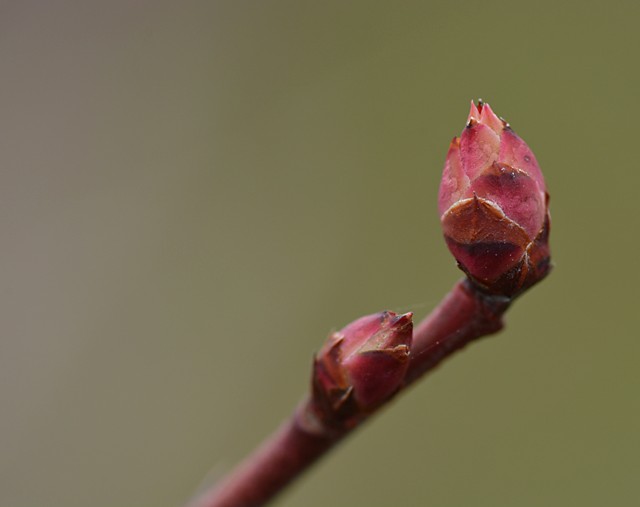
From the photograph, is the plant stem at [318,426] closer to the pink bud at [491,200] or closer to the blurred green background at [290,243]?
the pink bud at [491,200]

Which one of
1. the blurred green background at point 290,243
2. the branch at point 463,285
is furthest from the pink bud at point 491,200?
the blurred green background at point 290,243

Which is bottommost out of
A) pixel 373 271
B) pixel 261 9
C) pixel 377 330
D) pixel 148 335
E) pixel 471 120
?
pixel 377 330

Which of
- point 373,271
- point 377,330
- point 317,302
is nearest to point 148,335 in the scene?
point 317,302

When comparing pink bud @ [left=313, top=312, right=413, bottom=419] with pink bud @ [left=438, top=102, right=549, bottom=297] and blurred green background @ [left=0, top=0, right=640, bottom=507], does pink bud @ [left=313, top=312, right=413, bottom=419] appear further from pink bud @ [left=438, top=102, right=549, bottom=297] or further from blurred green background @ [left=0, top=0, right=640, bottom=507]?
blurred green background @ [left=0, top=0, right=640, bottom=507]

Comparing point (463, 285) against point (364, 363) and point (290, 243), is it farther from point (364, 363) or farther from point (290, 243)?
point (290, 243)

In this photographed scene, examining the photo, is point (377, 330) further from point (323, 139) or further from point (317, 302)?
point (323, 139)

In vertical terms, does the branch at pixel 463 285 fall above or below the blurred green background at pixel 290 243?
below
